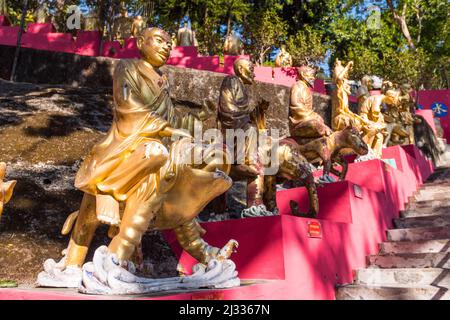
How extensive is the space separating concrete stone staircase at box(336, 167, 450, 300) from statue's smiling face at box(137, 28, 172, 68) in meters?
2.82

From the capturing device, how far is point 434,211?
6.94 meters

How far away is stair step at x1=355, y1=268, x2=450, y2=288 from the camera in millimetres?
4594

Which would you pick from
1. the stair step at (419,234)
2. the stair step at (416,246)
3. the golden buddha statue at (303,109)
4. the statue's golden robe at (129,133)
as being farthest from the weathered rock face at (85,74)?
the statue's golden robe at (129,133)

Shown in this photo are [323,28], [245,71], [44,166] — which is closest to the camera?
[245,71]

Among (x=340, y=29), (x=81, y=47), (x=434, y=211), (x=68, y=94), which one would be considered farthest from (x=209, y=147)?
(x=340, y=29)

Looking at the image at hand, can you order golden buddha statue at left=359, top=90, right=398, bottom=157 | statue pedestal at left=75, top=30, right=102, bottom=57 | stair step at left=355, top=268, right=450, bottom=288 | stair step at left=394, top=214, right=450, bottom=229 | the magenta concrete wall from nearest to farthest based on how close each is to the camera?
1. stair step at left=355, top=268, right=450, bottom=288
2. stair step at left=394, top=214, right=450, bottom=229
3. golden buddha statue at left=359, top=90, right=398, bottom=157
4. statue pedestal at left=75, top=30, right=102, bottom=57
5. the magenta concrete wall

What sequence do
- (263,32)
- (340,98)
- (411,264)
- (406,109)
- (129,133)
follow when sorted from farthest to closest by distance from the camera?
(263,32), (406,109), (340,98), (411,264), (129,133)

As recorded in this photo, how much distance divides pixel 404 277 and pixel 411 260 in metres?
0.46

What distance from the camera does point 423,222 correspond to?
6375 millimetres

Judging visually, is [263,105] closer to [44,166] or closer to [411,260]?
[411,260]

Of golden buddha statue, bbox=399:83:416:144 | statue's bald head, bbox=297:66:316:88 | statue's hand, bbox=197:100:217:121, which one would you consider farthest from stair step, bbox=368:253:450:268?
golden buddha statue, bbox=399:83:416:144

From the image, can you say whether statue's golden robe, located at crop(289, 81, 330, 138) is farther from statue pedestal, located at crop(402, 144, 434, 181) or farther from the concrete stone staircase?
statue pedestal, located at crop(402, 144, 434, 181)

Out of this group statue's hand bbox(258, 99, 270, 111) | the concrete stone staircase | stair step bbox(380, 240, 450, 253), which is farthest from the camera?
statue's hand bbox(258, 99, 270, 111)

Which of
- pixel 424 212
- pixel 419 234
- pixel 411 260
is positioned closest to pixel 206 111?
pixel 411 260
